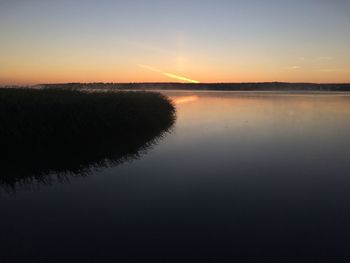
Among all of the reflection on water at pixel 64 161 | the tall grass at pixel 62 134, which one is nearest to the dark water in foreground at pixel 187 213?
the reflection on water at pixel 64 161

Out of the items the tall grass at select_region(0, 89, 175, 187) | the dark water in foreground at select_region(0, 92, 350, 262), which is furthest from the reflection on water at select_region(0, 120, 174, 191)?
the dark water in foreground at select_region(0, 92, 350, 262)

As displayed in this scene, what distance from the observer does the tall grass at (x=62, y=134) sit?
44.1 feet

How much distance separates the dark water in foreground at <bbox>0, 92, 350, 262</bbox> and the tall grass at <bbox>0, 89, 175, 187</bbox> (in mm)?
1756

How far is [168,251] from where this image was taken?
6793 millimetres

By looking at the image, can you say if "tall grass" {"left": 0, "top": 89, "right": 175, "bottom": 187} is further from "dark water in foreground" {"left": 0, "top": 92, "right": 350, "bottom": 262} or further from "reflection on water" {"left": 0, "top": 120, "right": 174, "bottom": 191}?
"dark water in foreground" {"left": 0, "top": 92, "right": 350, "bottom": 262}

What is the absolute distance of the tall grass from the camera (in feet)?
44.1

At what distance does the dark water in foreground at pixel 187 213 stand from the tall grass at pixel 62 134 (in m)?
1.76

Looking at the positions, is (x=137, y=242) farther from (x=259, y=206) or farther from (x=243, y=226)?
(x=259, y=206)

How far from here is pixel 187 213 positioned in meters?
8.84

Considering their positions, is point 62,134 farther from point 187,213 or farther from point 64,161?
point 187,213

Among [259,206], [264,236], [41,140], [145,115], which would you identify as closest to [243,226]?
[264,236]

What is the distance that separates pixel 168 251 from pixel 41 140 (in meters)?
11.3

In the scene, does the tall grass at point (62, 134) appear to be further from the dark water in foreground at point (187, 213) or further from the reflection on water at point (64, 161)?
the dark water in foreground at point (187, 213)

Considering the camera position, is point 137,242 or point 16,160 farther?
point 16,160
